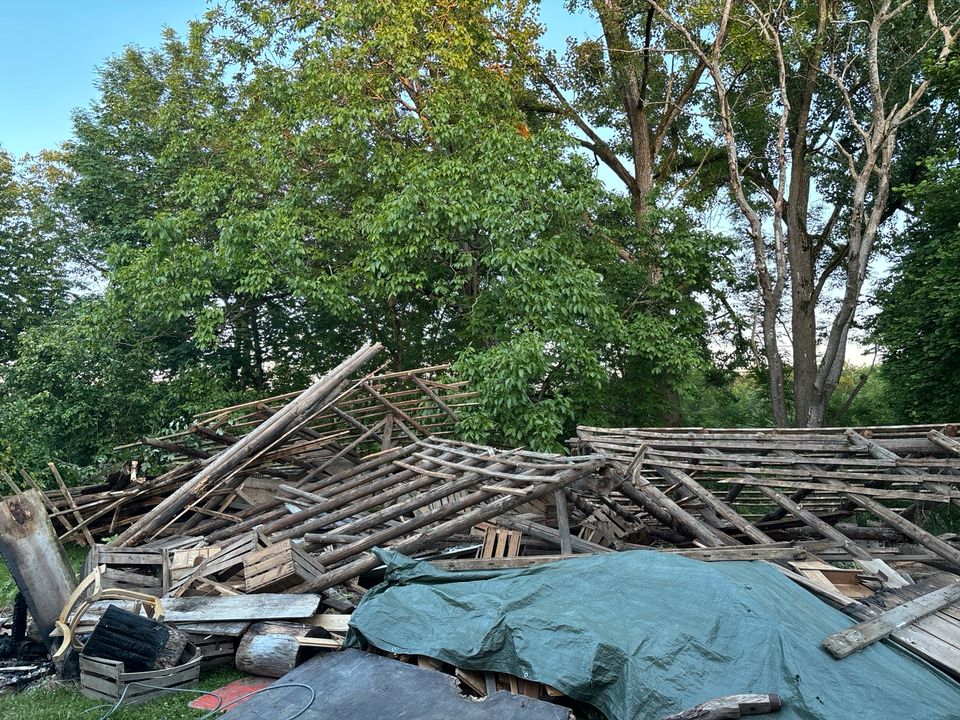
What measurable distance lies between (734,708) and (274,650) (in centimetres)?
427

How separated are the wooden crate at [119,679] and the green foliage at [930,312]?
16000 mm

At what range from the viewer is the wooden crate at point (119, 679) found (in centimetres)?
678

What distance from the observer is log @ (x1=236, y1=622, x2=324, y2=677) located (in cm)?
714

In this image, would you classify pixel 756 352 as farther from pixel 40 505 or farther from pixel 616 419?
pixel 40 505

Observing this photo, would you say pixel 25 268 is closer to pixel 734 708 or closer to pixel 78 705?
pixel 78 705

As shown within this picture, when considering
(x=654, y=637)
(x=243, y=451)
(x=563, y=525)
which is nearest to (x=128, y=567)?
(x=243, y=451)

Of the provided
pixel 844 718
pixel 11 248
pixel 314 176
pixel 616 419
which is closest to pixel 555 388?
pixel 616 419

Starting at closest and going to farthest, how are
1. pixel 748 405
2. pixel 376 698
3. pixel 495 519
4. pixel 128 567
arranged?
1. pixel 376 698
2. pixel 128 567
3. pixel 495 519
4. pixel 748 405

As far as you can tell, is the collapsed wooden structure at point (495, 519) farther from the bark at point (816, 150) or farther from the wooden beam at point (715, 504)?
the bark at point (816, 150)

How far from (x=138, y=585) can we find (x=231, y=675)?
76.8 inches

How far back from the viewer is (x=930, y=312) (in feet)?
56.5

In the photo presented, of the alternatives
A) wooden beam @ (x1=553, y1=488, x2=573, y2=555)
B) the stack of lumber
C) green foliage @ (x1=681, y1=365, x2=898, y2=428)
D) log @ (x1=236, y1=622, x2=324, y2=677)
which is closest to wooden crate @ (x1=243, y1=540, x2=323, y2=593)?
log @ (x1=236, y1=622, x2=324, y2=677)

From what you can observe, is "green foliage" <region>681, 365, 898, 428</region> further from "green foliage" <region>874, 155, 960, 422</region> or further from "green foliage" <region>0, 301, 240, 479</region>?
"green foliage" <region>0, 301, 240, 479</region>

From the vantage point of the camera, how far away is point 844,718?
5039 millimetres
